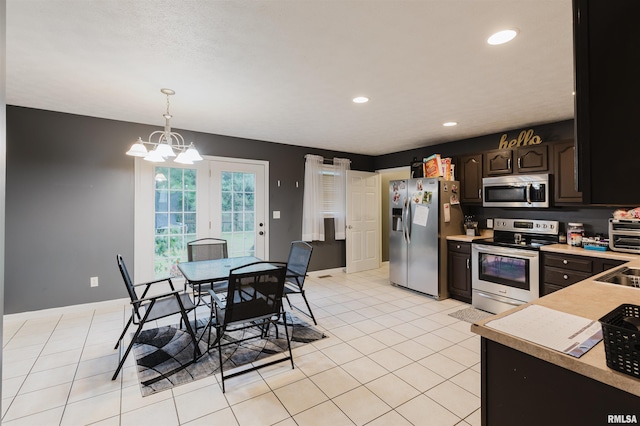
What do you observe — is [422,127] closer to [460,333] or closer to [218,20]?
[460,333]

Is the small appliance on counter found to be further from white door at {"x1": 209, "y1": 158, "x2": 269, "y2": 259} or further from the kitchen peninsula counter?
white door at {"x1": 209, "y1": 158, "x2": 269, "y2": 259}

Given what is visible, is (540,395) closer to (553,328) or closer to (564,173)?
(553,328)

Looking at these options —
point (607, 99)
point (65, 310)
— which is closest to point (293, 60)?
point (607, 99)

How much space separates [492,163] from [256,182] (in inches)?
139

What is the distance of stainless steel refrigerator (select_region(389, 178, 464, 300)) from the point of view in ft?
13.8

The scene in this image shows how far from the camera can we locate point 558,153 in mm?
3412

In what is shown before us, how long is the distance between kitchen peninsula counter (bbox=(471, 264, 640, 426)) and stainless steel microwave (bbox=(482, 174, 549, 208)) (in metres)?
2.52

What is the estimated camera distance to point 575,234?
135 inches

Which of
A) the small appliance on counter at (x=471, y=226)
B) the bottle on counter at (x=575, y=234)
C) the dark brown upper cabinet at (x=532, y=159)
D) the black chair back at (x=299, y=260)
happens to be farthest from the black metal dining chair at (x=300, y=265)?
the bottle on counter at (x=575, y=234)

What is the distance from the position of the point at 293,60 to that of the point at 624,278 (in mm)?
2729

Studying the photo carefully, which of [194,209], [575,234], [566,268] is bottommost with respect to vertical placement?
[566,268]

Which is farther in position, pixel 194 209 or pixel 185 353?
pixel 194 209

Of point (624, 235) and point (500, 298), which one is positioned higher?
point (624, 235)

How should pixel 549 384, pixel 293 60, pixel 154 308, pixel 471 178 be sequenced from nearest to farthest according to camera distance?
pixel 549 384
pixel 293 60
pixel 154 308
pixel 471 178
